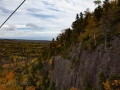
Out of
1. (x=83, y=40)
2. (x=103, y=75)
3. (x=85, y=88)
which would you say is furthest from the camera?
(x=83, y=40)

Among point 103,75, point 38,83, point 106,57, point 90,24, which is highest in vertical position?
point 90,24

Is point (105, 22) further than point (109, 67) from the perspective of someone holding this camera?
Yes

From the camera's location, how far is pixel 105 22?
4759 cm

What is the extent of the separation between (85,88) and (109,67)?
7.05 meters

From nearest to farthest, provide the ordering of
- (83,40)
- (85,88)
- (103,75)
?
(103,75) → (85,88) → (83,40)

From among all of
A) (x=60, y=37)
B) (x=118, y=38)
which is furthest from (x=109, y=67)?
(x=60, y=37)

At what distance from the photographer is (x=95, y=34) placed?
52.9 m

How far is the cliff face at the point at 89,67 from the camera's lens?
133 ft

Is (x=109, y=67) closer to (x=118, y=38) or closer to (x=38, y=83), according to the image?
(x=118, y=38)

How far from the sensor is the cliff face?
4066 cm

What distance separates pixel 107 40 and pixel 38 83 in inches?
1824

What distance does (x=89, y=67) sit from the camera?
48.4 metres

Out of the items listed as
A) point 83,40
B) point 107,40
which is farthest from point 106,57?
point 83,40

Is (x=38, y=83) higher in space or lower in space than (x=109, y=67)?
lower
